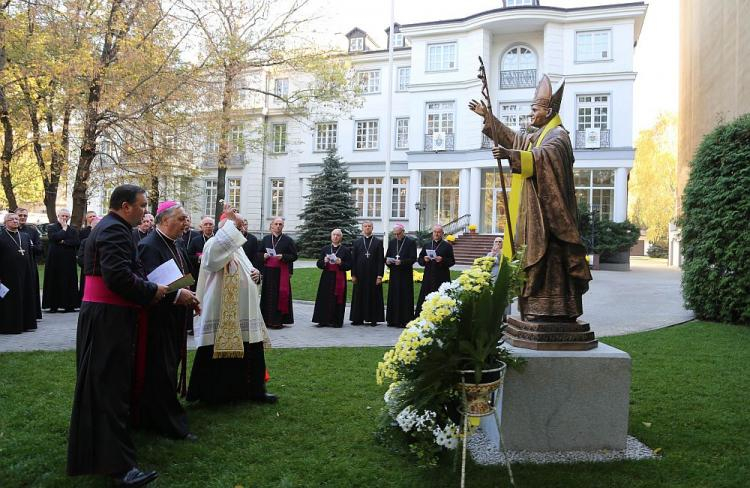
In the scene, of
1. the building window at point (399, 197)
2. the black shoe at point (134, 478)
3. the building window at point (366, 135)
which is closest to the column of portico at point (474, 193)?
the building window at point (399, 197)

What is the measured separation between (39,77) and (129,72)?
8.16 ft

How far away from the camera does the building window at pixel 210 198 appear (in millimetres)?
39094

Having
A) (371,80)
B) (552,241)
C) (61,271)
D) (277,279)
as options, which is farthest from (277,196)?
(552,241)

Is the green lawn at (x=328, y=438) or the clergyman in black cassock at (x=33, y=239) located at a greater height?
the clergyman in black cassock at (x=33, y=239)

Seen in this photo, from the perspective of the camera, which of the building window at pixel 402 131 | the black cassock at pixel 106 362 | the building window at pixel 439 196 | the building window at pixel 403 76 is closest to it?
the black cassock at pixel 106 362

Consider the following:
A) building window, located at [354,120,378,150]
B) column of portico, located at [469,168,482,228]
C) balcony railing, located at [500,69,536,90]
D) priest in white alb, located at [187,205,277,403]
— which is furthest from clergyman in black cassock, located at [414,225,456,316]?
building window, located at [354,120,378,150]

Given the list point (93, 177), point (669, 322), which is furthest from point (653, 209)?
point (93, 177)

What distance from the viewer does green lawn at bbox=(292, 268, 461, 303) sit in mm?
15677

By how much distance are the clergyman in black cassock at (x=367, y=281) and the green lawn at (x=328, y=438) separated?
4315 mm

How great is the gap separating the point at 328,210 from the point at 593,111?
15.0m

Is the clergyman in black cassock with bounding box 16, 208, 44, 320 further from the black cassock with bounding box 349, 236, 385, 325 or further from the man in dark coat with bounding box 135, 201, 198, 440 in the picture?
the man in dark coat with bounding box 135, 201, 198, 440

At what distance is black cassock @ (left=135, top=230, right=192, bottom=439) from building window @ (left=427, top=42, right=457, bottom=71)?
98.0 ft

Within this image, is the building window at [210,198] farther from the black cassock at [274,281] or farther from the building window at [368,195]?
the black cassock at [274,281]

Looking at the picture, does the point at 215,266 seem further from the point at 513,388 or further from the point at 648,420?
the point at 648,420
